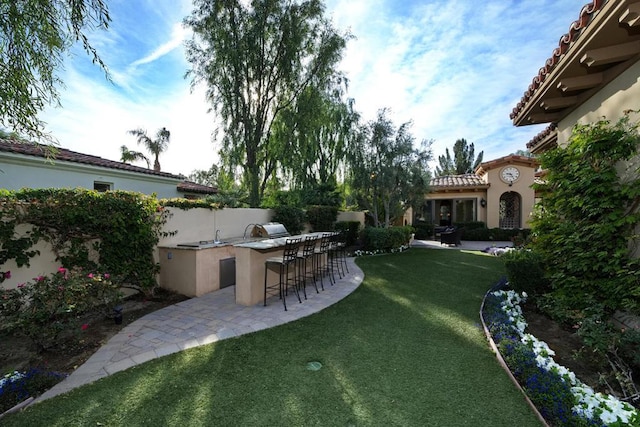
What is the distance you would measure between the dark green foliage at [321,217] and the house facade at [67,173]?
6.71 metres

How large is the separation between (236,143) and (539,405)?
419 inches

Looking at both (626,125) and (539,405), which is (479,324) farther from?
(626,125)

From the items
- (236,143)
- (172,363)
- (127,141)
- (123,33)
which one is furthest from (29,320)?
(127,141)

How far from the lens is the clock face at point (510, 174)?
1634 cm

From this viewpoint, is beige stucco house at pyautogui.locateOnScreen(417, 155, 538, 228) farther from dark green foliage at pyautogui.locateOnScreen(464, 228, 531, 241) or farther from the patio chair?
the patio chair

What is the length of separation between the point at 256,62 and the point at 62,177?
746cm

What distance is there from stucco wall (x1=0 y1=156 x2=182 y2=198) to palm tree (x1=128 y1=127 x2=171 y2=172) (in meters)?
13.6

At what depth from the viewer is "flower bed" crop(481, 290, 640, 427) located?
2.09m

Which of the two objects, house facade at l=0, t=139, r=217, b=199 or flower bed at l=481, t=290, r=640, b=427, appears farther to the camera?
house facade at l=0, t=139, r=217, b=199

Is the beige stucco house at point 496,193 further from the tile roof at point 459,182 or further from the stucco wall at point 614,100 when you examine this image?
the stucco wall at point 614,100

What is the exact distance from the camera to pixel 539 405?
244 cm

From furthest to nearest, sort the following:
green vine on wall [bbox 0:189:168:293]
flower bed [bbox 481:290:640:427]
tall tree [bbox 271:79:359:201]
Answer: tall tree [bbox 271:79:359:201], green vine on wall [bbox 0:189:168:293], flower bed [bbox 481:290:640:427]

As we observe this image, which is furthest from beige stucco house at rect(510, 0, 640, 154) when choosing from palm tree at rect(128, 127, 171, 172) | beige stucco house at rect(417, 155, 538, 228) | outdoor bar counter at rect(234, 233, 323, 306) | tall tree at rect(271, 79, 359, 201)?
palm tree at rect(128, 127, 171, 172)

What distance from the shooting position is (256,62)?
33.0ft
